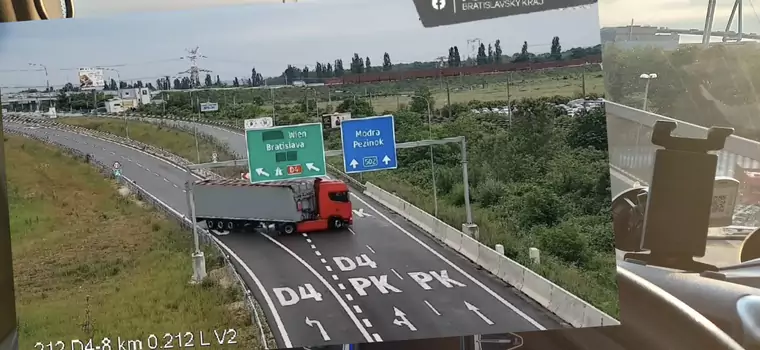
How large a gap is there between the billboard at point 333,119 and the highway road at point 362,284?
433 millimetres

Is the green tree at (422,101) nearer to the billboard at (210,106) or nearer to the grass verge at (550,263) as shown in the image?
the grass verge at (550,263)

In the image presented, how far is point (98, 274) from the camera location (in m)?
3.21

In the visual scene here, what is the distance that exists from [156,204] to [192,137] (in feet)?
1.44

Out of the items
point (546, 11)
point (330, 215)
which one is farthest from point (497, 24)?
point (330, 215)

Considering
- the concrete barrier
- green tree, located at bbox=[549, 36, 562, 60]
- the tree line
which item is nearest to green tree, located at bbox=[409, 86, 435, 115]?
the tree line

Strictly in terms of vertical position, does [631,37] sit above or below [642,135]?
above

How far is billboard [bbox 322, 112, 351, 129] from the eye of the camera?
329 cm

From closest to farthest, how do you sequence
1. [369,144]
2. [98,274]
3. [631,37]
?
[98,274] < [369,144] < [631,37]

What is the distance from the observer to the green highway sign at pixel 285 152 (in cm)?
326

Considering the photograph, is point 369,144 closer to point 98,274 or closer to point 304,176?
point 304,176

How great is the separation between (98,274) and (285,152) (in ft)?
4.09

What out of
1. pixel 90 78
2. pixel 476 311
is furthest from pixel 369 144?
pixel 90 78

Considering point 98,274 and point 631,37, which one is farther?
point 631,37

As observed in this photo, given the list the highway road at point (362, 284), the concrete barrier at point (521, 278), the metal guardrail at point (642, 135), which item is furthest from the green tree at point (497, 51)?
the highway road at point (362, 284)
